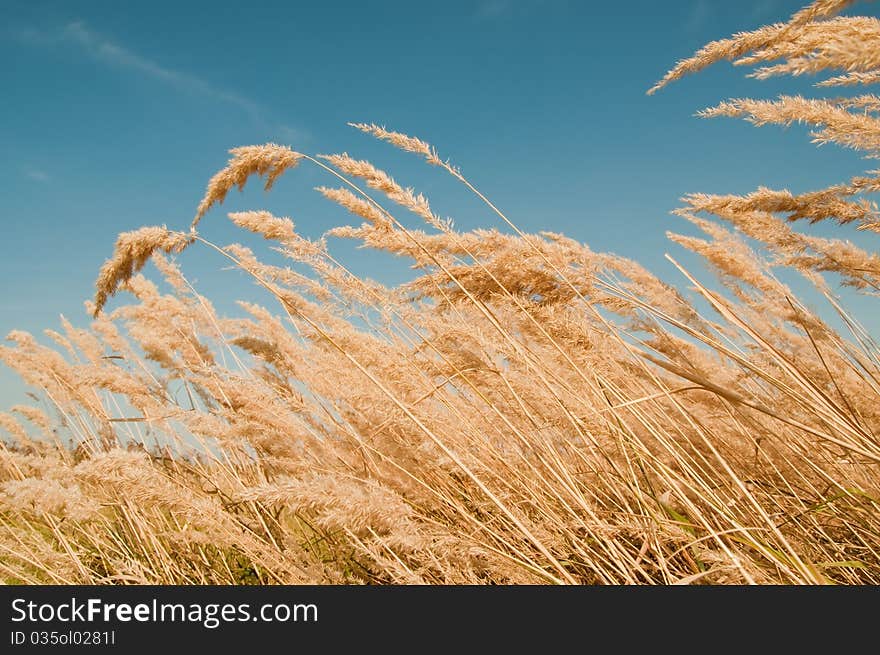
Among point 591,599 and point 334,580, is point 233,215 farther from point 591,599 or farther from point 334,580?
point 591,599

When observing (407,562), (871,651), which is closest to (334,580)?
(407,562)

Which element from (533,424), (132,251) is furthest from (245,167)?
(533,424)

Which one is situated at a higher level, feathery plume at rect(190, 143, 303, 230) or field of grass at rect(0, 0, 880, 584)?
feathery plume at rect(190, 143, 303, 230)

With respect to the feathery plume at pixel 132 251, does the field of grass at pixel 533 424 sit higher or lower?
lower

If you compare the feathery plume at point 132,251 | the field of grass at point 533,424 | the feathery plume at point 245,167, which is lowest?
the field of grass at point 533,424

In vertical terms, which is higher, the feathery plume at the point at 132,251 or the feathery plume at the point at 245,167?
the feathery plume at the point at 245,167

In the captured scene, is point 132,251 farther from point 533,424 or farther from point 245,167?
point 533,424

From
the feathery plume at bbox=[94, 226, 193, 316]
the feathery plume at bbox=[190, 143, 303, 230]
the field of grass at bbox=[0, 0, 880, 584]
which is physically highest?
the feathery plume at bbox=[190, 143, 303, 230]

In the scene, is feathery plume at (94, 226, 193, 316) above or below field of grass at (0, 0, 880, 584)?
above

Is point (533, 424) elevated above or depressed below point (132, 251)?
below

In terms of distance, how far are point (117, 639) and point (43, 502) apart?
21.4 inches

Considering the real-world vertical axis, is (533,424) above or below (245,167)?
below

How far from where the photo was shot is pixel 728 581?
1440mm

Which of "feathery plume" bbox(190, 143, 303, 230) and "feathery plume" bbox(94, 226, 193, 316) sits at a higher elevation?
"feathery plume" bbox(190, 143, 303, 230)
